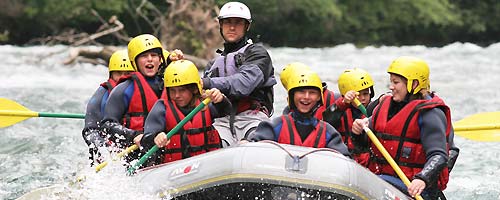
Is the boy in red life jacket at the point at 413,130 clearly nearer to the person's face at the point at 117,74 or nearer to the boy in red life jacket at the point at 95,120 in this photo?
the boy in red life jacket at the point at 95,120

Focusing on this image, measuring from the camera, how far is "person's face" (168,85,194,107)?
5.35 meters

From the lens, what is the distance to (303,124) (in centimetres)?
496

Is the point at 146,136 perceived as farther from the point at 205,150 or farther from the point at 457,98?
the point at 457,98

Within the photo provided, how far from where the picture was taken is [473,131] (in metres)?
6.50

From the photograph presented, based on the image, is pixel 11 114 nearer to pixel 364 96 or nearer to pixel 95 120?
pixel 95 120

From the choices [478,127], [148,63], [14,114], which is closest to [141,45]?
[148,63]

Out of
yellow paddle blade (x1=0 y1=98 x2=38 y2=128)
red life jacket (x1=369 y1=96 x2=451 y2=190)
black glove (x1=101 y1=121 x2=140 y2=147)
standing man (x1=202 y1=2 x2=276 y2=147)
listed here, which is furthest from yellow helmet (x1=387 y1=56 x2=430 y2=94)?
yellow paddle blade (x1=0 y1=98 x2=38 y2=128)

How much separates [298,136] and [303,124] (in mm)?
78

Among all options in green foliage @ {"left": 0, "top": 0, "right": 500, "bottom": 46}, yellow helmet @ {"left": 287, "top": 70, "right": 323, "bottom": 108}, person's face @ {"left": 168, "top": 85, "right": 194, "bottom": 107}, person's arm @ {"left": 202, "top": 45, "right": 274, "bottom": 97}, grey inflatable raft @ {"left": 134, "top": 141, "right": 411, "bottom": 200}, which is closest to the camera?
grey inflatable raft @ {"left": 134, "top": 141, "right": 411, "bottom": 200}

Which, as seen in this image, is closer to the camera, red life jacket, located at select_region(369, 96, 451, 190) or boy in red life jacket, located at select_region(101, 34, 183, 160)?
red life jacket, located at select_region(369, 96, 451, 190)

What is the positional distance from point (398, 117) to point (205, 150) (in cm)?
122

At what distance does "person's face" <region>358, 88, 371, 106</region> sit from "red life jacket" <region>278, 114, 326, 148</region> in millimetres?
1419

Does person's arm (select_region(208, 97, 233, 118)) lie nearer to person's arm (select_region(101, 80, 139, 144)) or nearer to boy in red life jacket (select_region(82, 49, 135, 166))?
person's arm (select_region(101, 80, 139, 144))

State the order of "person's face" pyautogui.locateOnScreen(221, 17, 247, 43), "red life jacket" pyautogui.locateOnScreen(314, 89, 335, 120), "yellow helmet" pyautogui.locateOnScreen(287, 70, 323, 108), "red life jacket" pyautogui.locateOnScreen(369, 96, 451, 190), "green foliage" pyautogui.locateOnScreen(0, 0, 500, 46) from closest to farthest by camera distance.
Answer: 1. "yellow helmet" pyautogui.locateOnScreen(287, 70, 323, 108)
2. "red life jacket" pyautogui.locateOnScreen(369, 96, 451, 190)
3. "person's face" pyautogui.locateOnScreen(221, 17, 247, 43)
4. "red life jacket" pyautogui.locateOnScreen(314, 89, 335, 120)
5. "green foliage" pyautogui.locateOnScreen(0, 0, 500, 46)
